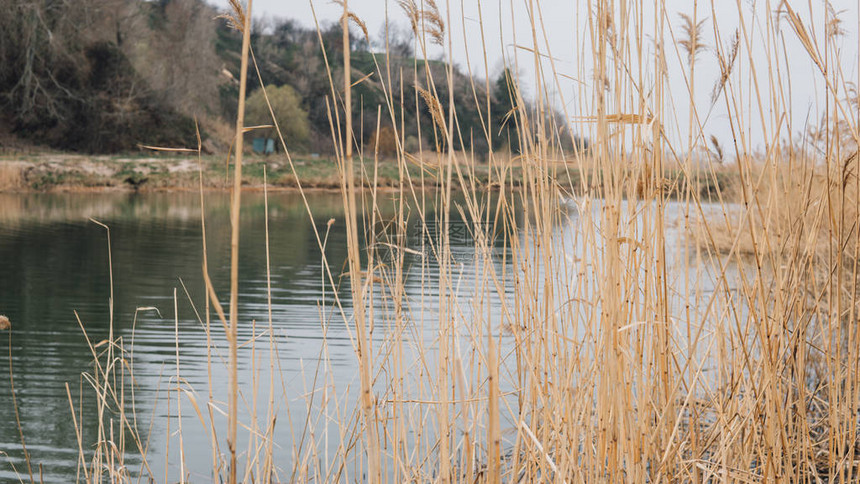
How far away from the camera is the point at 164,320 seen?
5.96 m

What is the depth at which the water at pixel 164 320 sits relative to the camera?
3145 millimetres

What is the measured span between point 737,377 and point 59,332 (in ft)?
16.8

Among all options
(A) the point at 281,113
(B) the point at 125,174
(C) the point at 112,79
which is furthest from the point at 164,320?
(A) the point at 281,113

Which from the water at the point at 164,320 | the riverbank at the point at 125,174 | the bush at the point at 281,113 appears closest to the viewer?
the water at the point at 164,320

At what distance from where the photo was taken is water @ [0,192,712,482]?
3.14 m

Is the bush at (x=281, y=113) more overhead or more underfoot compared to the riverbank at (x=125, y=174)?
more overhead

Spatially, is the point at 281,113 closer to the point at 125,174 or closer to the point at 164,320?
the point at 125,174

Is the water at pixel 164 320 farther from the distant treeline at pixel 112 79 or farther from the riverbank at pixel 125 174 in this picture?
the distant treeline at pixel 112 79

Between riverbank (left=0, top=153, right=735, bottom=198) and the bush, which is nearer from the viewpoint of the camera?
riverbank (left=0, top=153, right=735, bottom=198)

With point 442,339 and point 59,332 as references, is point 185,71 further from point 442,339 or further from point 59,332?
point 442,339

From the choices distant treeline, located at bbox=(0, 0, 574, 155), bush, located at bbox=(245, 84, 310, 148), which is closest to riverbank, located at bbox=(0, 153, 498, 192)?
distant treeline, located at bbox=(0, 0, 574, 155)

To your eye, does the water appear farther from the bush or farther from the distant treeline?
the bush

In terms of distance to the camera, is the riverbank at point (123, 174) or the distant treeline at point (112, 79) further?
the distant treeline at point (112, 79)

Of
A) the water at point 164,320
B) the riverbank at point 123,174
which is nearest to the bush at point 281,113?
the riverbank at point 123,174
